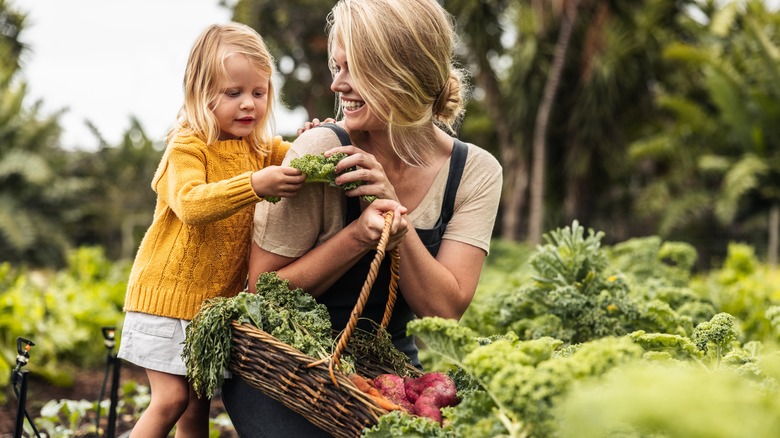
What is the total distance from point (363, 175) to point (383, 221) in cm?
16

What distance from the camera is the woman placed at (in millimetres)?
2119

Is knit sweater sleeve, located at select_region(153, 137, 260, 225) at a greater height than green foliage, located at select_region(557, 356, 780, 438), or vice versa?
knit sweater sleeve, located at select_region(153, 137, 260, 225)

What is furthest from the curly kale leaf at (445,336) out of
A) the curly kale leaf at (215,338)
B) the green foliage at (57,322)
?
the green foliage at (57,322)

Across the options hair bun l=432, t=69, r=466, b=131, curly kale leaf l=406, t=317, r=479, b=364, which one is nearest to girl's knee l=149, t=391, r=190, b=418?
curly kale leaf l=406, t=317, r=479, b=364

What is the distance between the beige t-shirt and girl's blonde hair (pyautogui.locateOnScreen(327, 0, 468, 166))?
0.59 ft

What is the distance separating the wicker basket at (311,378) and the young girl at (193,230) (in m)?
0.52

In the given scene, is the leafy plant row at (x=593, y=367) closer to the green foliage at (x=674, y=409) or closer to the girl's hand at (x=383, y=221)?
the green foliage at (x=674, y=409)

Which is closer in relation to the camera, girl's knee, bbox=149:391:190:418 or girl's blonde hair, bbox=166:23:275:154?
girl's knee, bbox=149:391:190:418

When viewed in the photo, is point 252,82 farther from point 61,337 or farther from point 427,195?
point 61,337

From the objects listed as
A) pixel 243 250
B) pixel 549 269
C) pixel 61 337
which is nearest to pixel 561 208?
pixel 61 337

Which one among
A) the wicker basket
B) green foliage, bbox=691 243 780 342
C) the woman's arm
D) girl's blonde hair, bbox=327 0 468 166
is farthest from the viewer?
green foliage, bbox=691 243 780 342

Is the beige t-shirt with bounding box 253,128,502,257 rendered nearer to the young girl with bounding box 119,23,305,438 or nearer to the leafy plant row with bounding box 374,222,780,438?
the young girl with bounding box 119,23,305,438

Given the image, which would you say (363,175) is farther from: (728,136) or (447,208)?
(728,136)

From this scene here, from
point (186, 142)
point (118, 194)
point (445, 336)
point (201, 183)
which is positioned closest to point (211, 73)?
point (186, 142)
